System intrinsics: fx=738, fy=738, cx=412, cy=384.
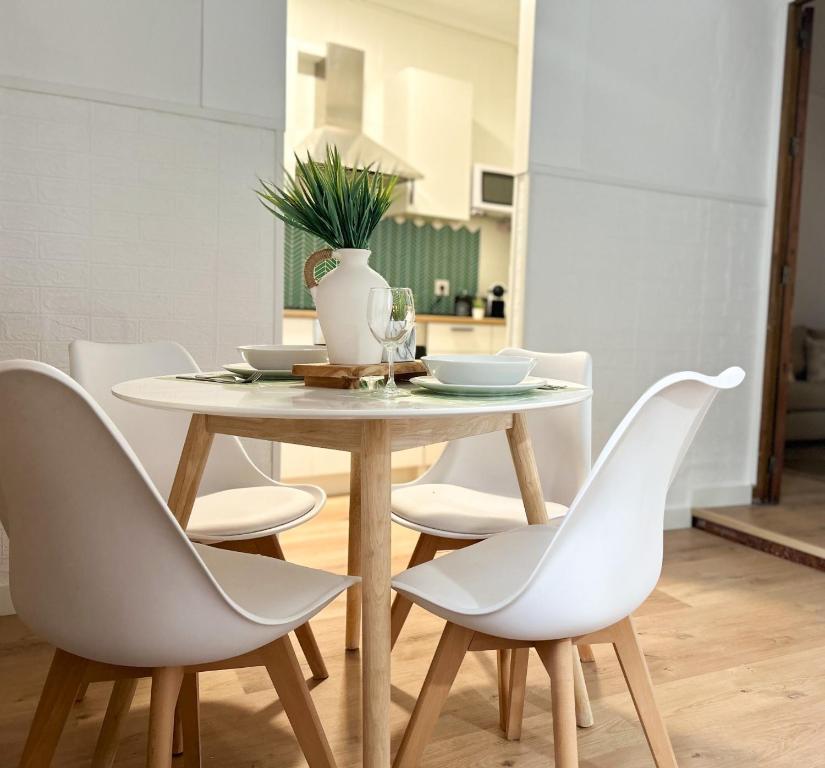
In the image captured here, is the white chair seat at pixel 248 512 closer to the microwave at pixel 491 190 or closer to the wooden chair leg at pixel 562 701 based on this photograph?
the wooden chair leg at pixel 562 701

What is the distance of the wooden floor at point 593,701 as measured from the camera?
5.18 feet

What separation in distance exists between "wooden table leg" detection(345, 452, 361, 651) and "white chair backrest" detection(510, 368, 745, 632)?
86cm

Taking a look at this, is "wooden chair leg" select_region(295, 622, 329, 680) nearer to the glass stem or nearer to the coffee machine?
the glass stem

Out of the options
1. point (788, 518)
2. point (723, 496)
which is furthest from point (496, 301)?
point (788, 518)

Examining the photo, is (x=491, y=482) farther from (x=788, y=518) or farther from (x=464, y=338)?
(x=464, y=338)

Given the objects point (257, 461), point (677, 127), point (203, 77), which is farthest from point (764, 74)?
point (257, 461)

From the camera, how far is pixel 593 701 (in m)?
1.81

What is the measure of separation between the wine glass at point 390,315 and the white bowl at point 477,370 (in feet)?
0.24

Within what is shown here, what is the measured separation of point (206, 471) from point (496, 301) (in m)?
3.19

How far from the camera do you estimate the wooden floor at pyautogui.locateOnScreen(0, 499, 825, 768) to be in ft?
5.18

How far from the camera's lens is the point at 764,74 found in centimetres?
358

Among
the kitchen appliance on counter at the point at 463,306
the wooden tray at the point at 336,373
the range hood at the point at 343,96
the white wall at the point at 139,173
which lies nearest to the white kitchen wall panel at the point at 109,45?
the white wall at the point at 139,173

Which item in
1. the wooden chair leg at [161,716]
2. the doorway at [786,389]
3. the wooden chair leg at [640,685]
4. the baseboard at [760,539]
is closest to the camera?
the wooden chair leg at [161,716]

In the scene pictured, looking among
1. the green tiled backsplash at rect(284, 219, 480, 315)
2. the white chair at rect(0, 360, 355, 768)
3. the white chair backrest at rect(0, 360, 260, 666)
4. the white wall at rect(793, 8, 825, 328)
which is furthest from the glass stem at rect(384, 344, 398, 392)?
the white wall at rect(793, 8, 825, 328)
